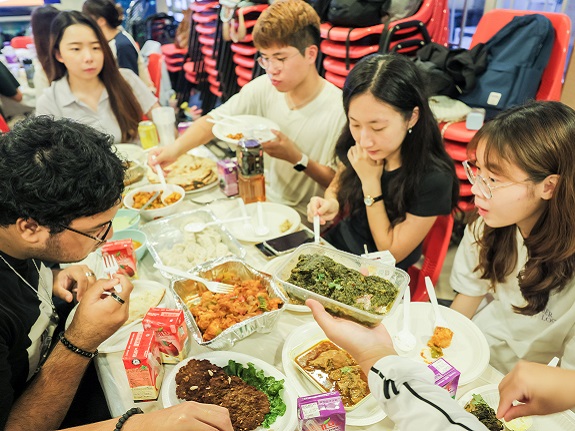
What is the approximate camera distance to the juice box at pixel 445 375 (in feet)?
3.79

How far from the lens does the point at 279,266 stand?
1.68 metres

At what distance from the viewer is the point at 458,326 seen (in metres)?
1.56

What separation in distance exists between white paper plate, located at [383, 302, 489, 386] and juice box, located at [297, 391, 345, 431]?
1.42ft

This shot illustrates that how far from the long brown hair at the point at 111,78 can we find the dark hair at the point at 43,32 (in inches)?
4.3

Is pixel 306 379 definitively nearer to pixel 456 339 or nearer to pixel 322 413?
pixel 322 413

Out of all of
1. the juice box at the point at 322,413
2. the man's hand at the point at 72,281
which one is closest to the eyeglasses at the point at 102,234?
the man's hand at the point at 72,281

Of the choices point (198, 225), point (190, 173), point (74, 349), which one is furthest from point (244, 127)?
point (74, 349)

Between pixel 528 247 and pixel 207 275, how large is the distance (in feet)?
4.11

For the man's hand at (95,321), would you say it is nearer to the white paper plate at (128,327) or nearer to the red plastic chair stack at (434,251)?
the white paper plate at (128,327)

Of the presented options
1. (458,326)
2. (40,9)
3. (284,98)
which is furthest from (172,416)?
(40,9)

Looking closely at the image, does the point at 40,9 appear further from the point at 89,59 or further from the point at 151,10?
the point at 151,10

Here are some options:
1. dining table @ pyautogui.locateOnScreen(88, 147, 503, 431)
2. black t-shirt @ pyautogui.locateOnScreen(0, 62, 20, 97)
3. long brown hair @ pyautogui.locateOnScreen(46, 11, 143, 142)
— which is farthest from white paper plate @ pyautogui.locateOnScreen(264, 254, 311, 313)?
black t-shirt @ pyautogui.locateOnScreen(0, 62, 20, 97)

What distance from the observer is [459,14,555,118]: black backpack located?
3166 millimetres

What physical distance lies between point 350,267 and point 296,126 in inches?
55.8
